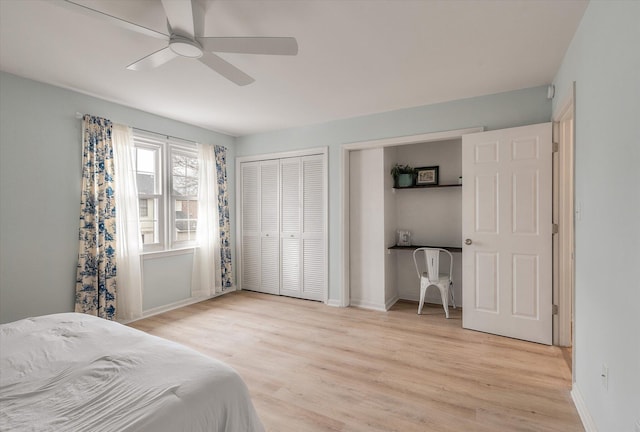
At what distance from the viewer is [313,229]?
453cm

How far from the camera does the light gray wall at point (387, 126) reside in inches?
126

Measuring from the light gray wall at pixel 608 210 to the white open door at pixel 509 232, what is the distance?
0.91m

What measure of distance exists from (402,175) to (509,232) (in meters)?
1.60

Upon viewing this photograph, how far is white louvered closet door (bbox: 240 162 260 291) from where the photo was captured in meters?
5.05

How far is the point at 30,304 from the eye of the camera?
Answer: 9.47ft

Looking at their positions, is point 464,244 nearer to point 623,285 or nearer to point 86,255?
point 623,285

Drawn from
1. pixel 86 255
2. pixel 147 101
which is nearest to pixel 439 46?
pixel 147 101

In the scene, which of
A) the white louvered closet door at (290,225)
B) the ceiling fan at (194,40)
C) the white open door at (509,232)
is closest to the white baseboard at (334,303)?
the white louvered closet door at (290,225)

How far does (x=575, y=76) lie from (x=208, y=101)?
342 cm

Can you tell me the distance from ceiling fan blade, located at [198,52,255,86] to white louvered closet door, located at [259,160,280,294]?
2.52 meters

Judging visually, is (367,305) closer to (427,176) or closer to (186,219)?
(427,176)

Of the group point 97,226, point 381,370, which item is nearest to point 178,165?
point 97,226

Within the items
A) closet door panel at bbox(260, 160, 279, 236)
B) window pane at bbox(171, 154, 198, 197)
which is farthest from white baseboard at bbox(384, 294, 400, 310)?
window pane at bbox(171, 154, 198, 197)

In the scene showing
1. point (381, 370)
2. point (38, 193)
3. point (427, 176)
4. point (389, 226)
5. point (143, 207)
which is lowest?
point (381, 370)
